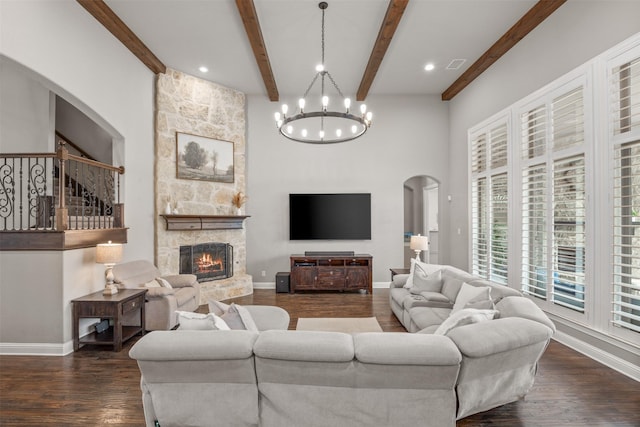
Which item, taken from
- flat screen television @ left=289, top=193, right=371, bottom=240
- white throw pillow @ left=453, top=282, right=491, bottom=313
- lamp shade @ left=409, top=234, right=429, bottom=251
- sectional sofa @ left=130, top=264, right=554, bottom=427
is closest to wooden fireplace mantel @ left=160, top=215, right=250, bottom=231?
flat screen television @ left=289, top=193, right=371, bottom=240

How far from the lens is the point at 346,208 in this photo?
672 cm

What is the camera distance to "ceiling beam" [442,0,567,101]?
12.5ft

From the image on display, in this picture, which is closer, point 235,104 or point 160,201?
point 160,201

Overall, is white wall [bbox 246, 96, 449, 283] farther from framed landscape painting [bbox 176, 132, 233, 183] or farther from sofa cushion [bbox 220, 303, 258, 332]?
sofa cushion [bbox 220, 303, 258, 332]

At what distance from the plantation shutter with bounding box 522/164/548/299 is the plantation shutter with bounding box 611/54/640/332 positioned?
90 centimetres

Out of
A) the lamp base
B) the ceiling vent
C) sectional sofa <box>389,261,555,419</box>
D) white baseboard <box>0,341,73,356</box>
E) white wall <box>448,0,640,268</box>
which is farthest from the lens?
the ceiling vent

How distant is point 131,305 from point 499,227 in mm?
A: 5321

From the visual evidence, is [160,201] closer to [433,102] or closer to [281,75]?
[281,75]

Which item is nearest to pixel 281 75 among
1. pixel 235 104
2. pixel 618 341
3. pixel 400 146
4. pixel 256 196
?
pixel 235 104

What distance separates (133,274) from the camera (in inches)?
170

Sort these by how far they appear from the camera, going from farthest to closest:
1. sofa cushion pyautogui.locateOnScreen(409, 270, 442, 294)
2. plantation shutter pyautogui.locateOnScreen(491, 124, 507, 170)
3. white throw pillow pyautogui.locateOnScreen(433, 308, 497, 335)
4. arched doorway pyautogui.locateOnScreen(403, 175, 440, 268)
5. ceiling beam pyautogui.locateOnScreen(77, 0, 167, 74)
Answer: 1. arched doorway pyautogui.locateOnScreen(403, 175, 440, 268)
2. plantation shutter pyautogui.locateOnScreen(491, 124, 507, 170)
3. sofa cushion pyautogui.locateOnScreen(409, 270, 442, 294)
4. ceiling beam pyautogui.locateOnScreen(77, 0, 167, 74)
5. white throw pillow pyautogui.locateOnScreen(433, 308, 497, 335)

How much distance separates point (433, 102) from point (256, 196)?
435 centimetres

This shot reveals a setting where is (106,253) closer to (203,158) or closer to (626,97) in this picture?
(203,158)

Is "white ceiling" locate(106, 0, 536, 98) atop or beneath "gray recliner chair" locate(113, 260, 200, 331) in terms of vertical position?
atop
